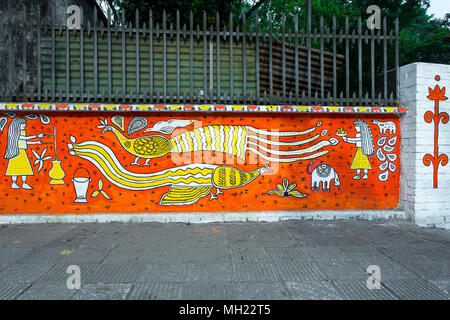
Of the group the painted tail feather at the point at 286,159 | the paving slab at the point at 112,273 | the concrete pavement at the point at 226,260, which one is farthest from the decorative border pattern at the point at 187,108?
the paving slab at the point at 112,273

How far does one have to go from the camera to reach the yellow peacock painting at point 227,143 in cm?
593

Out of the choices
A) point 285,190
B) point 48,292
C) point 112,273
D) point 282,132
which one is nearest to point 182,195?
point 285,190

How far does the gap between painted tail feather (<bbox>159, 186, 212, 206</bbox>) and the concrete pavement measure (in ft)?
1.52

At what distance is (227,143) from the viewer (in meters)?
6.04

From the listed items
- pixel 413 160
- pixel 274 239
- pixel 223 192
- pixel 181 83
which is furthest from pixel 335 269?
pixel 181 83

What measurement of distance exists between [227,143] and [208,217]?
1.43 metres

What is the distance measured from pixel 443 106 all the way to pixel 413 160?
46.7 inches

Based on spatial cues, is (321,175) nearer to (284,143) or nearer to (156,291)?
(284,143)

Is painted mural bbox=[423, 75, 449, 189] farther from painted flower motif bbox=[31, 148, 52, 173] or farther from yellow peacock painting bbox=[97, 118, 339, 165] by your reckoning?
painted flower motif bbox=[31, 148, 52, 173]

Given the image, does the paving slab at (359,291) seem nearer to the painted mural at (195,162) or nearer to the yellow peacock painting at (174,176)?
the painted mural at (195,162)

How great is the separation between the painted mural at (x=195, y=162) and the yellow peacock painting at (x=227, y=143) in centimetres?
2

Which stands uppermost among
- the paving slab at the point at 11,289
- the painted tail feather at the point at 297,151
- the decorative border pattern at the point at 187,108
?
the decorative border pattern at the point at 187,108

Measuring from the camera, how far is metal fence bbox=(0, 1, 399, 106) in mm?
5816

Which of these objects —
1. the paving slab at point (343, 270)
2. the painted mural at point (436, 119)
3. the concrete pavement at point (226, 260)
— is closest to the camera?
the concrete pavement at point (226, 260)
